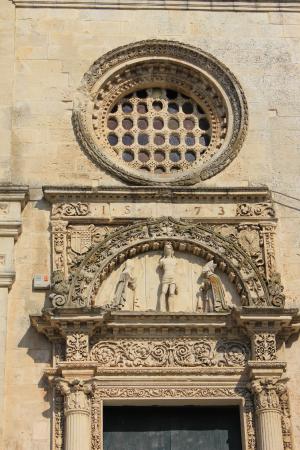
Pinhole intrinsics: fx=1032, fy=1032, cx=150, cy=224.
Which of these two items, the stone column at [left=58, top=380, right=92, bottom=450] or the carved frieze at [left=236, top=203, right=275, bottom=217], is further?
the carved frieze at [left=236, top=203, right=275, bottom=217]

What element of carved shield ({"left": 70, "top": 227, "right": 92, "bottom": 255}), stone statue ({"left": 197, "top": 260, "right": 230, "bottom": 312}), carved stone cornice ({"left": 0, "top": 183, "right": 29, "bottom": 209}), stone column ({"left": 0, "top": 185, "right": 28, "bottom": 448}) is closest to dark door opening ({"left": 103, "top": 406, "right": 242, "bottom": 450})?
stone statue ({"left": 197, "top": 260, "right": 230, "bottom": 312})

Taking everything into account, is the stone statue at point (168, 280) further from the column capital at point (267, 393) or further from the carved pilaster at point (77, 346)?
the column capital at point (267, 393)

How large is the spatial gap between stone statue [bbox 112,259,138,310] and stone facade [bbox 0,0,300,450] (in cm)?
2

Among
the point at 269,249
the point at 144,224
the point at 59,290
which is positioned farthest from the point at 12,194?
the point at 269,249

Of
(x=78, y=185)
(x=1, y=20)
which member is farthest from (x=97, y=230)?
(x=1, y=20)

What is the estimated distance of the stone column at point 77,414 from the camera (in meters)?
A: 13.6

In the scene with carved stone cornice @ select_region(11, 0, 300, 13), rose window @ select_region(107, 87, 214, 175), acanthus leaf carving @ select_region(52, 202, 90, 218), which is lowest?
acanthus leaf carving @ select_region(52, 202, 90, 218)

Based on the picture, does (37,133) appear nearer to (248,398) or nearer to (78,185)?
(78,185)

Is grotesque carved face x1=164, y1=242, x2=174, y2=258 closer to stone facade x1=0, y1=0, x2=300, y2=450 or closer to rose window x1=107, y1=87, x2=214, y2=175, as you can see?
stone facade x1=0, y1=0, x2=300, y2=450

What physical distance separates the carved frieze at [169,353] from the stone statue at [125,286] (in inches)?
21.1

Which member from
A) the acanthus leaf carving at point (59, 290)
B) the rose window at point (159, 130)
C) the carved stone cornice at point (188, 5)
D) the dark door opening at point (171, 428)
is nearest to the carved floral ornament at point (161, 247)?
the acanthus leaf carving at point (59, 290)

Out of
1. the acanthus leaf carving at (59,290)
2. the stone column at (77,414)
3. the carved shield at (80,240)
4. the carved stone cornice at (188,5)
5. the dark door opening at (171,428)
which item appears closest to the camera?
the stone column at (77,414)

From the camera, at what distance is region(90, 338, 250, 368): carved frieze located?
14281mm

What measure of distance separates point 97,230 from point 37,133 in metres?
1.86
